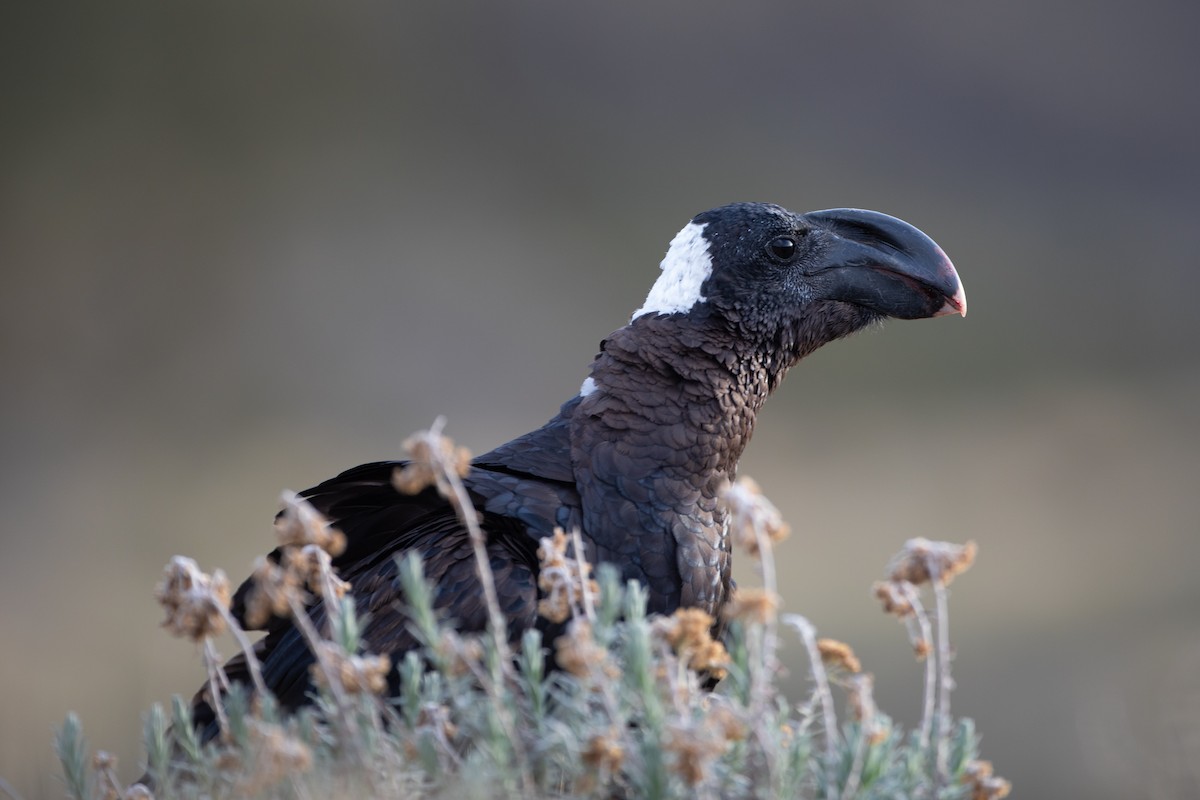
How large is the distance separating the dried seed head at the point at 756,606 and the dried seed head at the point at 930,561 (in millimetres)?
186

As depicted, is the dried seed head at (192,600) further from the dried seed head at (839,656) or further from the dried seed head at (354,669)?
the dried seed head at (839,656)

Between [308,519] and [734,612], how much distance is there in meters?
0.41

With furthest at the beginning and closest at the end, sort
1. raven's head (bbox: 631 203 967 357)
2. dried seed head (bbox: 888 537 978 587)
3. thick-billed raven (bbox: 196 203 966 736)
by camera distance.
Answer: raven's head (bbox: 631 203 967 357) < thick-billed raven (bbox: 196 203 966 736) < dried seed head (bbox: 888 537 978 587)

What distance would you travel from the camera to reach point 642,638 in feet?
3.91

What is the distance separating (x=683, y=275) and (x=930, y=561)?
3.47 ft

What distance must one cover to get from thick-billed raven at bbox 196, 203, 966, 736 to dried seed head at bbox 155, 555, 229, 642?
2.07ft

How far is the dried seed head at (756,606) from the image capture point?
3.90ft

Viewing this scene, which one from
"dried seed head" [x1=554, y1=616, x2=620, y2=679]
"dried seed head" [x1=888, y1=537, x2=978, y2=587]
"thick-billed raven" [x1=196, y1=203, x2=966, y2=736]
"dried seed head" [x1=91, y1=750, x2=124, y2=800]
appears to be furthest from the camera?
"thick-billed raven" [x1=196, y1=203, x2=966, y2=736]

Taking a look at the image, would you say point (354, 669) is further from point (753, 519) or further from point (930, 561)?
point (930, 561)

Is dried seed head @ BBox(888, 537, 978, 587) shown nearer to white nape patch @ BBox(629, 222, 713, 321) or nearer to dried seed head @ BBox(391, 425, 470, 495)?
dried seed head @ BBox(391, 425, 470, 495)

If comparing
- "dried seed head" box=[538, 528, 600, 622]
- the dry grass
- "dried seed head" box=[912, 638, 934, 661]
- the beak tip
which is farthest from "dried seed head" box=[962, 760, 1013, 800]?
the beak tip

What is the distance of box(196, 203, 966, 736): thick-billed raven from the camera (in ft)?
6.59

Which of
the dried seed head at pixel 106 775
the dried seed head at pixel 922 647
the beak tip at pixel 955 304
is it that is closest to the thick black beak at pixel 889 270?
the beak tip at pixel 955 304

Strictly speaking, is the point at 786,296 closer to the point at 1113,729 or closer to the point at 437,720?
the point at 1113,729
